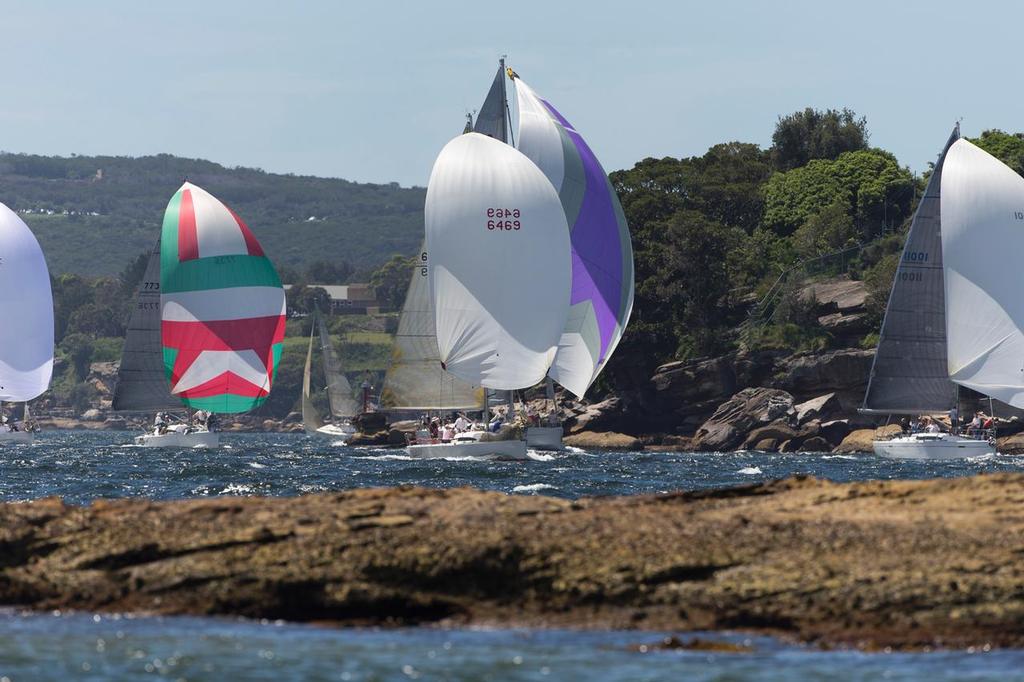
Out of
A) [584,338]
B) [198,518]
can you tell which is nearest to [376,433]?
[584,338]

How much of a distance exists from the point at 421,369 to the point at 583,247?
7.64 metres

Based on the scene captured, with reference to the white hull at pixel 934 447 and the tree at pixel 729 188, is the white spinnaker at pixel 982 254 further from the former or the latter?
the tree at pixel 729 188

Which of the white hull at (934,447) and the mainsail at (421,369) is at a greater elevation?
the mainsail at (421,369)

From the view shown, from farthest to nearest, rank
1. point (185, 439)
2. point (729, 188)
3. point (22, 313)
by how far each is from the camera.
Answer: point (729, 188)
point (185, 439)
point (22, 313)

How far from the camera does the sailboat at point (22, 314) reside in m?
81.9

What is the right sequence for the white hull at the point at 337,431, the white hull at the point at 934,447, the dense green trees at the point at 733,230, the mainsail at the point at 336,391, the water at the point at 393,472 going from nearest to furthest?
the water at the point at 393,472 < the white hull at the point at 934,447 < the dense green trees at the point at 733,230 < the white hull at the point at 337,431 < the mainsail at the point at 336,391

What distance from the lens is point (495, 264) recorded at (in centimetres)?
6184

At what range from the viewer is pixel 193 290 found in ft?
252

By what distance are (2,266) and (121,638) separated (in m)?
66.5

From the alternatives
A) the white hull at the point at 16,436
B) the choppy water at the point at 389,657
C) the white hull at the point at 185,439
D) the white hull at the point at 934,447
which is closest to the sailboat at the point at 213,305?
the white hull at the point at 185,439

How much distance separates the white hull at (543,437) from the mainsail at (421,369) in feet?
8.18

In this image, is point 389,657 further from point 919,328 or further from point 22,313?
point 22,313

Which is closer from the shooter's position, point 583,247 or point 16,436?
point 583,247

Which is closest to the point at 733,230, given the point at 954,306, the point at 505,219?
the point at 954,306
